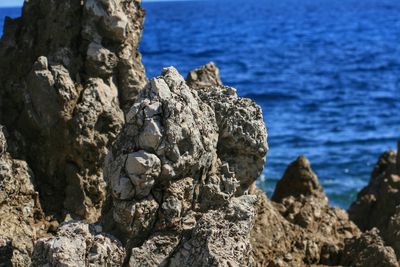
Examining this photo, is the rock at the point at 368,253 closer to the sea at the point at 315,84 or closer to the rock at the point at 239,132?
the rock at the point at 239,132

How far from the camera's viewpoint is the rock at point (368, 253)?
21.3ft

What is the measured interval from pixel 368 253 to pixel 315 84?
84.1 ft

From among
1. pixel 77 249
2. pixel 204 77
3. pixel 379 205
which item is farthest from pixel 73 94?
pixel 379 205

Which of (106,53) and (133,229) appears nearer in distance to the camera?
(133,229)

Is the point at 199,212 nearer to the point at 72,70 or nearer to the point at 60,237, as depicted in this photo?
the point at 60,237

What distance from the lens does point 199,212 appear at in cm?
512

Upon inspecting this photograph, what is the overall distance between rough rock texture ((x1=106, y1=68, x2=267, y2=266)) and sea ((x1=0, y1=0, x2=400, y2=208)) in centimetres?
1054

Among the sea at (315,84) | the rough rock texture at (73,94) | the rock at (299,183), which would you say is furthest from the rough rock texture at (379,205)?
the sea at (315,84)

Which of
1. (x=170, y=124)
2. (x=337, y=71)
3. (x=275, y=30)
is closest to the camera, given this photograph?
(x=170, y=124)

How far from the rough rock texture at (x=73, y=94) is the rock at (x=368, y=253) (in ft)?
6.91

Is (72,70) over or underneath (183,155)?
over

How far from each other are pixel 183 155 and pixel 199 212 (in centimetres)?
43

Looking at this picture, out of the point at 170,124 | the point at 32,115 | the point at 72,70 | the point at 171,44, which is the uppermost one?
the point at 171,44

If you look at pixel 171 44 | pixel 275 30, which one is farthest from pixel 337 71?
pixel 275 30
